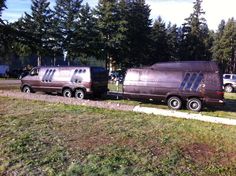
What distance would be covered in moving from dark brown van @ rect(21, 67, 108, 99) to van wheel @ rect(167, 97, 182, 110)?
4843 mm

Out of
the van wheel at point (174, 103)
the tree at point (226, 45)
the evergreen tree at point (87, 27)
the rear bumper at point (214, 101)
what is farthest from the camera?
the tree at point (226, 45)

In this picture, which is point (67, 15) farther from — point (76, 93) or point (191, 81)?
point (191, 81)

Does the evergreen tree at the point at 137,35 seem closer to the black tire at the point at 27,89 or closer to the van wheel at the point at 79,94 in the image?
the black tire at the point at 27,89

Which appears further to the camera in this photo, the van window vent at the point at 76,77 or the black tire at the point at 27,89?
the black tire at the point at 27,89

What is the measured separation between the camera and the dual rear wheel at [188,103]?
1934cm

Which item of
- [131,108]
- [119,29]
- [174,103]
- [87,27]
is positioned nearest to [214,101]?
[174,103]

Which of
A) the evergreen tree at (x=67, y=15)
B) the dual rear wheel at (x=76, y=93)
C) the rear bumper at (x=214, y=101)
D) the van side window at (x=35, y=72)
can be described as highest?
the evergreen tree at (x=67, y=15)

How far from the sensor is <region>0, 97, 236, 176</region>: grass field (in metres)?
9.30

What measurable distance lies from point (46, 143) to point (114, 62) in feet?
183

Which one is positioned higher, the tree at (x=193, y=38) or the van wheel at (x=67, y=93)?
the tree at (x=193, y=38)

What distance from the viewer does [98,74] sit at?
76.4 feet

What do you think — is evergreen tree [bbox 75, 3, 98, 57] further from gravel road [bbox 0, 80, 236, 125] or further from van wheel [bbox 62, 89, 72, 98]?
gravel road [bbox 0, 80, 236, 125]

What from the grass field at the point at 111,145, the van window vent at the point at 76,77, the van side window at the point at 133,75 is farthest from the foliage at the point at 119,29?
the grass field at the point at 111,145

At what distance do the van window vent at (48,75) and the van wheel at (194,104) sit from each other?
28.8 feet
